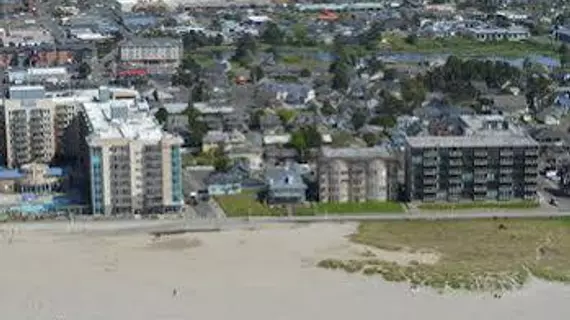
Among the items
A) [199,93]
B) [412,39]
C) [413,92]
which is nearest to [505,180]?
[413,92]

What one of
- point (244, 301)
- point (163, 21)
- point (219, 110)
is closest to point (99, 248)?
point (244, 301)

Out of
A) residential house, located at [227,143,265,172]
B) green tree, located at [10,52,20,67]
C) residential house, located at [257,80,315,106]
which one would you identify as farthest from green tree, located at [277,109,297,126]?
green tree, located at [10,52,20,67]

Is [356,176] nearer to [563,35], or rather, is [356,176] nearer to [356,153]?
[356,153]

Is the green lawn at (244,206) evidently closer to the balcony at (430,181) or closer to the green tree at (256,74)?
the balcony at (430,181)

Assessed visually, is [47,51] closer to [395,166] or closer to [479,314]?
[395,166]

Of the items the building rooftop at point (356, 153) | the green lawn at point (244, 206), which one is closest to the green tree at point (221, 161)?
the green lawn at point (244, 206)
